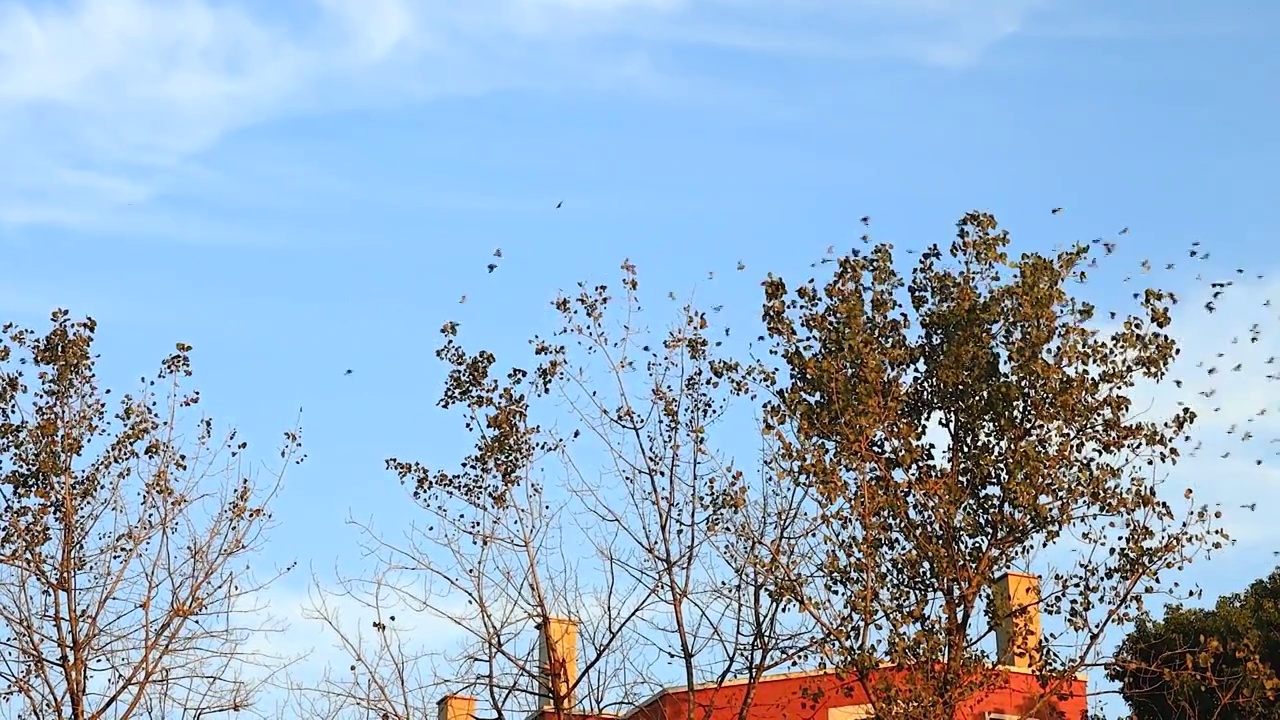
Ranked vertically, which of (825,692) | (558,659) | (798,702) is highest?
(798,702)

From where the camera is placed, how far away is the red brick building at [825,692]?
1869 centimetres

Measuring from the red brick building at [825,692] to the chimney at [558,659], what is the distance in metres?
0.02

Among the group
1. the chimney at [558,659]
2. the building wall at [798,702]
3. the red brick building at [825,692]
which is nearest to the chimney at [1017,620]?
the red brick building at [825,692]

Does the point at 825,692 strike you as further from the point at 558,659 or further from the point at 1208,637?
the point at 1208,637

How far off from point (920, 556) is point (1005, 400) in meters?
1.89

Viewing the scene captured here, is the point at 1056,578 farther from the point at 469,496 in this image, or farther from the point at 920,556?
the point at 469,496

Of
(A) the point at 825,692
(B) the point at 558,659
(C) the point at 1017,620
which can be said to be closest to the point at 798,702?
(A) the point at 825,692

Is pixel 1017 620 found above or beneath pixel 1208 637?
beneath

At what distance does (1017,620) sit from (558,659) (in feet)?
16.4

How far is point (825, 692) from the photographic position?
20031 mm

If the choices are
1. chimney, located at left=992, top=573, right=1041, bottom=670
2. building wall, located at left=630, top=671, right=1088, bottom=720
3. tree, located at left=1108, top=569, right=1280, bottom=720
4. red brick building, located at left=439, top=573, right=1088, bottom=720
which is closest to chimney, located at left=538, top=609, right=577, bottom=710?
red brick building, located at left=439, top=573, right=1088, bottom=720

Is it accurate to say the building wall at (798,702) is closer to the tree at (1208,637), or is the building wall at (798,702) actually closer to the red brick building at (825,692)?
the red brick building at (825,692)

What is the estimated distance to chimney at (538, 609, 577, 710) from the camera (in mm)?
19188

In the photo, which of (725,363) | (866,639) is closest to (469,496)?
(725,363)
